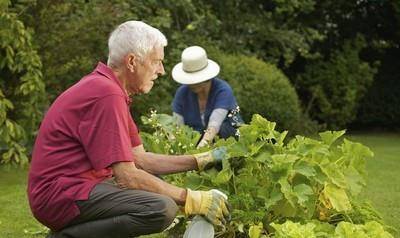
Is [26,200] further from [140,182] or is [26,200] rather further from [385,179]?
[385,179]

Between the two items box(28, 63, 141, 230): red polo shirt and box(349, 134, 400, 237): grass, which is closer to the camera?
box(28, 63, 141, 230): red polo shirt

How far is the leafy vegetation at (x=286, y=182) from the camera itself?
3682 millimetres

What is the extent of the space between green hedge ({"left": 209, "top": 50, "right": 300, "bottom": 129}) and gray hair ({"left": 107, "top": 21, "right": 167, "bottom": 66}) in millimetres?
7325

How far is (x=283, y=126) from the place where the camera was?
1141 cm

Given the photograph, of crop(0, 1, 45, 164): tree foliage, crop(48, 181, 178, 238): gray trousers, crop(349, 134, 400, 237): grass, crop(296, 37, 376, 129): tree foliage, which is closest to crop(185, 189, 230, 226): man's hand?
crop(48, 181, 178, 238): gray trousers

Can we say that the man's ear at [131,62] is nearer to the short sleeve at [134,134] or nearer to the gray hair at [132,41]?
the gray hair at [132,41]

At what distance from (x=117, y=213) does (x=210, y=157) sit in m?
0.75

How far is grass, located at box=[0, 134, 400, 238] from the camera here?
17.4ft

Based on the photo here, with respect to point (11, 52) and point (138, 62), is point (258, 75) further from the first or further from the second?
point (138, 62)

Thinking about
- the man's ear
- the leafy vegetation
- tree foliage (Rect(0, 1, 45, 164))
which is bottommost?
tree foliage (Rect(0, 1, 45, 164))

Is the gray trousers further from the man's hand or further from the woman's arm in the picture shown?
the woman's arm

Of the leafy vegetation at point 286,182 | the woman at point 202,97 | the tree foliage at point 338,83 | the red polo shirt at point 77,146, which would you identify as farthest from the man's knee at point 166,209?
the tree foliage at point 338,83

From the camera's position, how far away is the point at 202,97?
5875mm

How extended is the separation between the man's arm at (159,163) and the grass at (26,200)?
1.61 metres
